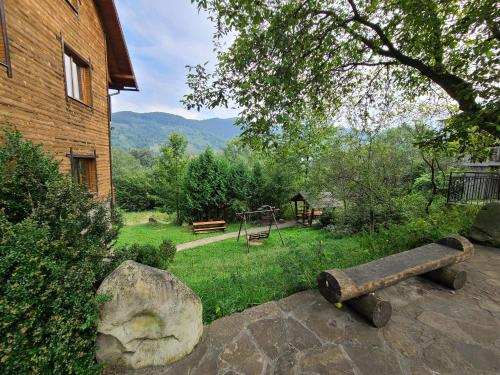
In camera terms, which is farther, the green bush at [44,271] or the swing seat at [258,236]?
the swing seat at [258,236]

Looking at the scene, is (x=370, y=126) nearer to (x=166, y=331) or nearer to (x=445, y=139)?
(x=445, y=139)

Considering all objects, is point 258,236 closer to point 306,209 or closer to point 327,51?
point 306,209

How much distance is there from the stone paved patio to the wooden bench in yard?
1274 centimetres

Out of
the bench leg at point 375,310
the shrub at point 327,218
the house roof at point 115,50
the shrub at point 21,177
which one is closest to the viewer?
the shrub at point 21,177

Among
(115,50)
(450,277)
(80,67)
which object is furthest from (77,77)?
(450,277)

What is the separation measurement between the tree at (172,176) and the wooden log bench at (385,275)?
1665cm

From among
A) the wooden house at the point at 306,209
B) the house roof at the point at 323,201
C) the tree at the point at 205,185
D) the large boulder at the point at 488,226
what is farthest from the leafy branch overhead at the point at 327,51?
the tree at the point at 205,185

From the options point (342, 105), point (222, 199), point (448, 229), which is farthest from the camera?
point (222, 199)

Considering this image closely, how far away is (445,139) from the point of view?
12.7 feet

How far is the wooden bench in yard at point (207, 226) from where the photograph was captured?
14914mm

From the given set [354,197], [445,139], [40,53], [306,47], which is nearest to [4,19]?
[40,53]

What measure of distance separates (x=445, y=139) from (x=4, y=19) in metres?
8.06

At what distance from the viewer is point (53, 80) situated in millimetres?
5422

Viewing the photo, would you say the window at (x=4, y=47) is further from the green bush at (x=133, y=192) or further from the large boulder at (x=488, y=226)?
the green bush at (x=133, y=192)
